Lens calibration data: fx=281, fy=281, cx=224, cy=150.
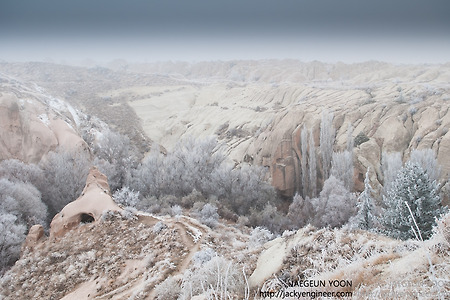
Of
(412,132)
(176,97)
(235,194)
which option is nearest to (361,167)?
(412,132)

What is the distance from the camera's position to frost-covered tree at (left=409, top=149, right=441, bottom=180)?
17.9 metres

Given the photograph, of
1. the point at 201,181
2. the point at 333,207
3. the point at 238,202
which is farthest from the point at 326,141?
the point at 201,181

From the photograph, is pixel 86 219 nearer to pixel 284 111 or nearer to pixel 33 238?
pixel 33 238

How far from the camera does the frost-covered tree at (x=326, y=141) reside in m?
23.8

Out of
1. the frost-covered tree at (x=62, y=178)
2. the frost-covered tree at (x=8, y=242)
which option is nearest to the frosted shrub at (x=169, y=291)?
the frost-covered tree at (x=8, y=242)

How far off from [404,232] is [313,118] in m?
17.1

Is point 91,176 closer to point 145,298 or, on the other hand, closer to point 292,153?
point 145,298

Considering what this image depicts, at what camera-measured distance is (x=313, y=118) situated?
26438 mm

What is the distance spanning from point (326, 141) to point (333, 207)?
8709mm

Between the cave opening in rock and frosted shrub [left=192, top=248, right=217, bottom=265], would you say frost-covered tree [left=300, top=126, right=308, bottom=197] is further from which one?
frosted shrub [left=192, top=248, right=217, bottom=265]

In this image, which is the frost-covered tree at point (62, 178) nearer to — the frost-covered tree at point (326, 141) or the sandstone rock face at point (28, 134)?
the sandstone rock face at point (28, 134)

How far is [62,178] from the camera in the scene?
1845 centimetres

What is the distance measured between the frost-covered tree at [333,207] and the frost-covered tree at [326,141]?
193 inches

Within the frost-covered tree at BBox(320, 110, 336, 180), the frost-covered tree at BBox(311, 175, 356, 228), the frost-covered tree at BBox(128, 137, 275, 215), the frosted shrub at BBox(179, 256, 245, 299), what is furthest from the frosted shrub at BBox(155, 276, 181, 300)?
the frost-covered tree at BBox(320, 110, 336, 180)
